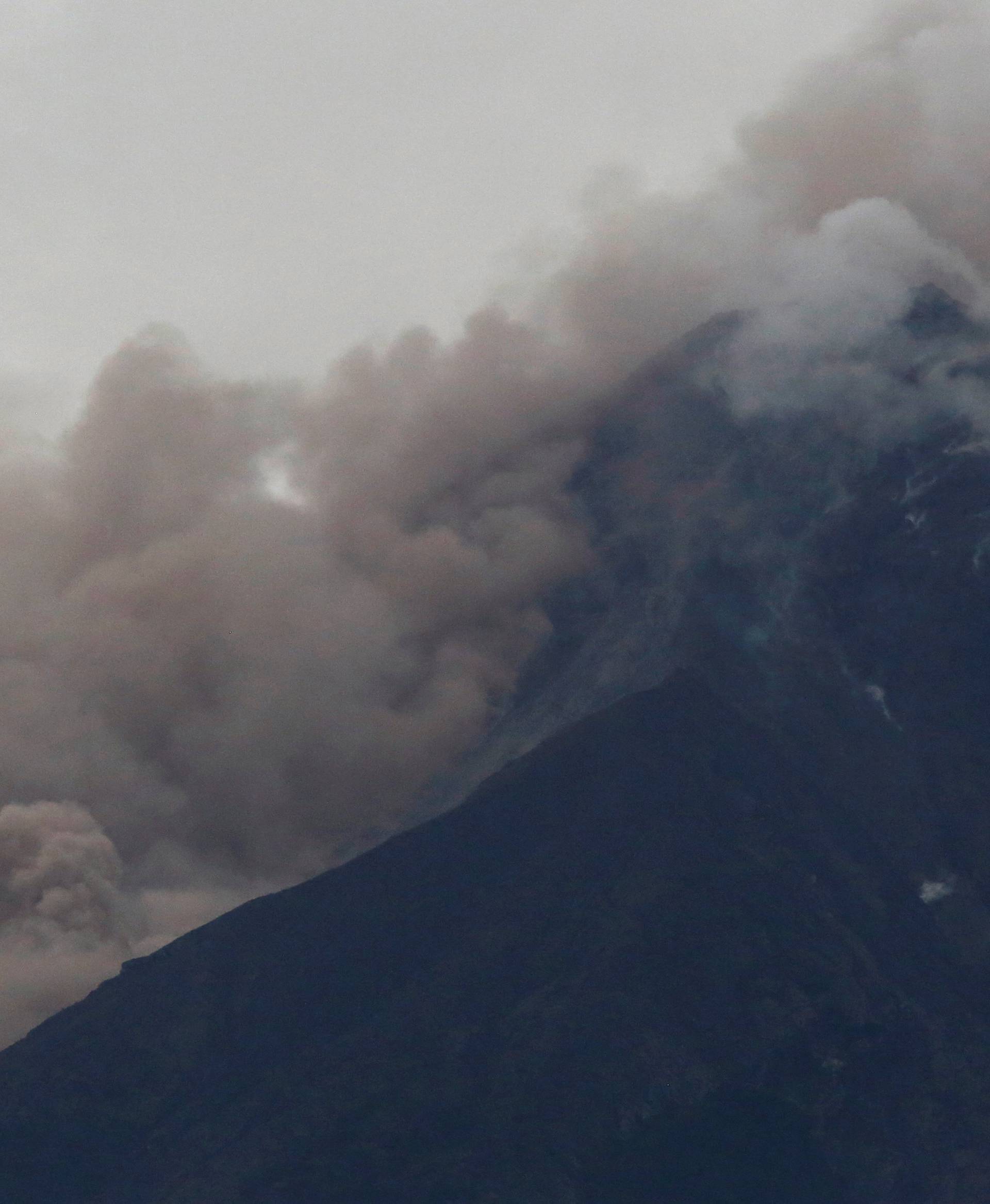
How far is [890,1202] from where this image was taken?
198 meters

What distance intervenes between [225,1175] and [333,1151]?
7719 mm

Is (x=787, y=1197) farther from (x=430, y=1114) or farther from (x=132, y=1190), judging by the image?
(x=132, y=1190)

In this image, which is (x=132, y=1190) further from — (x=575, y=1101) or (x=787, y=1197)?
(x=787, y=1197)

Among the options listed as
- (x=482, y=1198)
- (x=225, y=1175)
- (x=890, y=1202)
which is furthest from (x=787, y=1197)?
(x=225, y=1175)

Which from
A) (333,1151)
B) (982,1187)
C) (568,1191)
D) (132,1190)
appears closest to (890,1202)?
(982,1187)

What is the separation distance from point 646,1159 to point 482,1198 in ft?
42.3

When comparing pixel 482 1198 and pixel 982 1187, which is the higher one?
pixel 482 1198

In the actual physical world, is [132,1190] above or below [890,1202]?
above

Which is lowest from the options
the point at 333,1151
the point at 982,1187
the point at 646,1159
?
the point at 982,1187

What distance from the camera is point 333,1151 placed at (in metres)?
197

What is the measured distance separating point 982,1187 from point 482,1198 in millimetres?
35404

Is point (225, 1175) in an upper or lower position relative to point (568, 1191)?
upper

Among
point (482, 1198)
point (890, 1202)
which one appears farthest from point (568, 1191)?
point (890, 1202)

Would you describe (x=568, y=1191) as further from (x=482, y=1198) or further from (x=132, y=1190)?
(x=132, y=1190)
